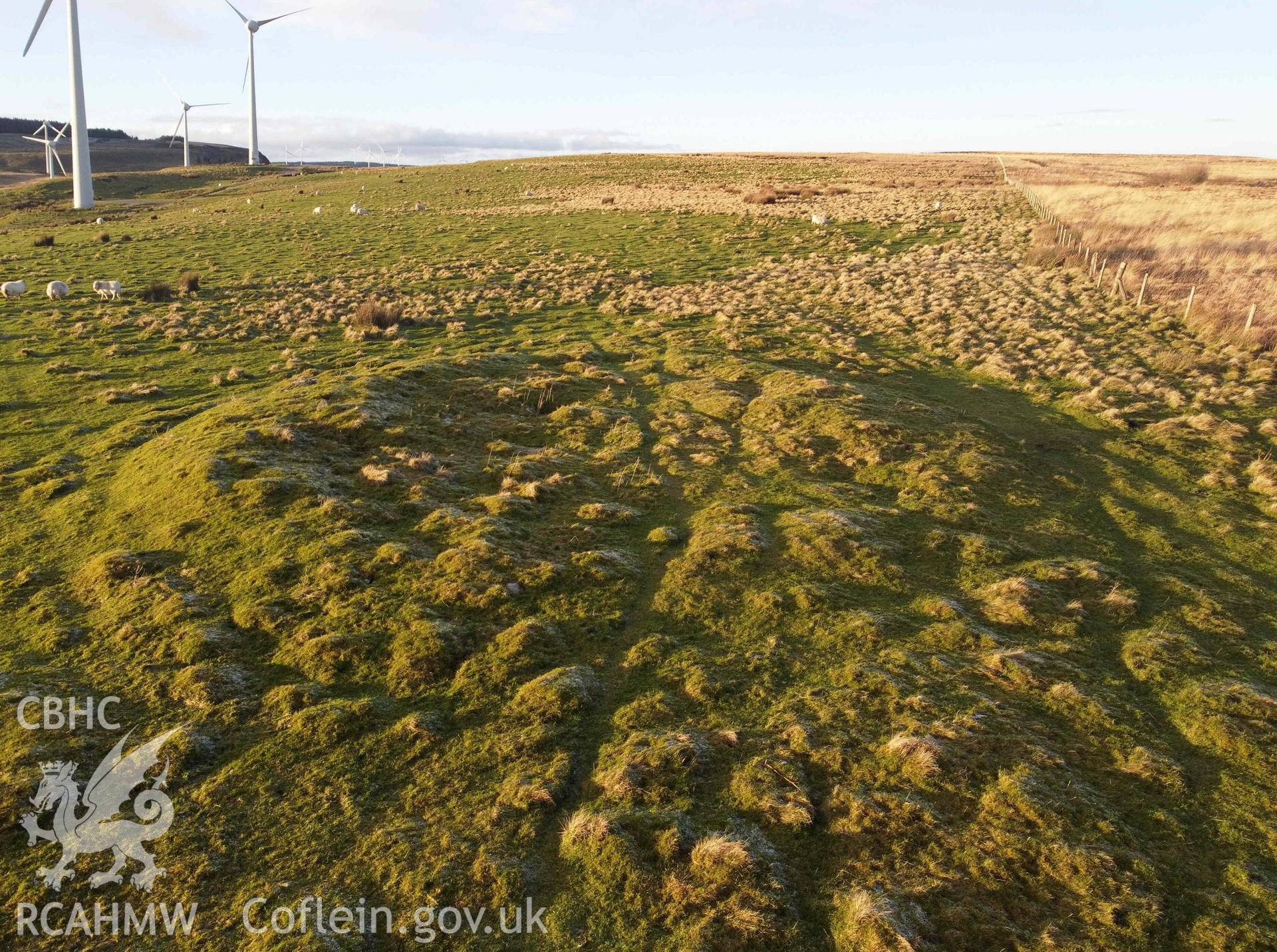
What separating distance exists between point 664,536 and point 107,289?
35.0 meters

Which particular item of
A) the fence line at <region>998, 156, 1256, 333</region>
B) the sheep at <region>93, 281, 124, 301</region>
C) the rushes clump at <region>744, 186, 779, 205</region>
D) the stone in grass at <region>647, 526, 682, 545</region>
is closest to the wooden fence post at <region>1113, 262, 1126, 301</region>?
the fence line at <region>998, 156, 1256, 333</region>

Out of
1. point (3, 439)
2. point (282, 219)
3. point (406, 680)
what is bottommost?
point (406, 680)

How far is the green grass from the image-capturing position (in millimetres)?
7566

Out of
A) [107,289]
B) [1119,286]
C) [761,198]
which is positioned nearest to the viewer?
[107,289]

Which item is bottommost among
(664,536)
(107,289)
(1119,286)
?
(664,536)

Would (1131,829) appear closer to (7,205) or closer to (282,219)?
(282,219)

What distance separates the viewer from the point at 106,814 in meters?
8.08

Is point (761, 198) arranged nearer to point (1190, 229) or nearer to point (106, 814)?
point (1190, 229)

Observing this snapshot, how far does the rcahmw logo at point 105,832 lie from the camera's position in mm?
7059

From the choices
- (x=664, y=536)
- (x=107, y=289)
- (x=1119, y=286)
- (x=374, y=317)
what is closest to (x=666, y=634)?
(x=664, y=536)

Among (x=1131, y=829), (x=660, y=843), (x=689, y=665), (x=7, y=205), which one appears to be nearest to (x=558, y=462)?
(x=689, y=665)

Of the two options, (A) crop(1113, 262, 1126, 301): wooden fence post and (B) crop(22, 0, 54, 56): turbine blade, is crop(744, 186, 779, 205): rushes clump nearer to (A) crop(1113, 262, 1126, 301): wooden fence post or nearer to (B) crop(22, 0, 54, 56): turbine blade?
(A) crop(1113, 262, 1126, 301): wooden fence post

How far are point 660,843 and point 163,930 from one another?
492 cm

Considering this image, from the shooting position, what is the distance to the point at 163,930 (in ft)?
22.8
